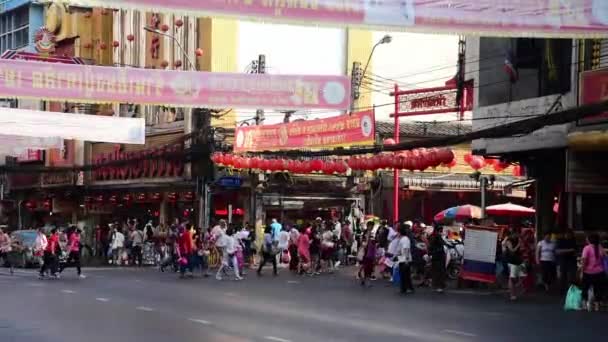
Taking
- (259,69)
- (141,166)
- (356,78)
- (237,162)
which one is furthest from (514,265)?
(141,166)

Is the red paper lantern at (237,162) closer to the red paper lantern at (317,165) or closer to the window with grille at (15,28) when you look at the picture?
the red paper lantern at (317,165)

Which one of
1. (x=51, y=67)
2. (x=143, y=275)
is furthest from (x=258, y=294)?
(x=143, y=275)

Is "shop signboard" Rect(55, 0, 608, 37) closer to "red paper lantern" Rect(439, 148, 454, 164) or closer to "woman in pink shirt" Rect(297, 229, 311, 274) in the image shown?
"red paper lantern" Rect(439, 148, 454, 164)

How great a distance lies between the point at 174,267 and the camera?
3272 cm

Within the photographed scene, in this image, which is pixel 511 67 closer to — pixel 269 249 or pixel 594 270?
pixel 269 249

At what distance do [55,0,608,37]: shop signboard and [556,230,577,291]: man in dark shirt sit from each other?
1019cm

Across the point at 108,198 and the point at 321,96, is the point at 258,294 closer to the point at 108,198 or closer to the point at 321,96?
the point at 321,96

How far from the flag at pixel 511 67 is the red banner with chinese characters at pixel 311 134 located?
4243mm

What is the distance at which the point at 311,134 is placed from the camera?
104 ft

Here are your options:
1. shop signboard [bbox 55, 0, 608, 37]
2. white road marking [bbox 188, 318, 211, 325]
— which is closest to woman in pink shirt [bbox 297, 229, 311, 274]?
white road marking [bbox 188, 318, 211, 325]

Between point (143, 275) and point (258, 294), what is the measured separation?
29.7 ft

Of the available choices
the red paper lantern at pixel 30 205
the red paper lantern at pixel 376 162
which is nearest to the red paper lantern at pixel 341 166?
the red paper lantern at pixel 376 162

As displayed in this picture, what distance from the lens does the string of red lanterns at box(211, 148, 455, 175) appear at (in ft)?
93.8

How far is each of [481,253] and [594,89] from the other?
16.1 ft
